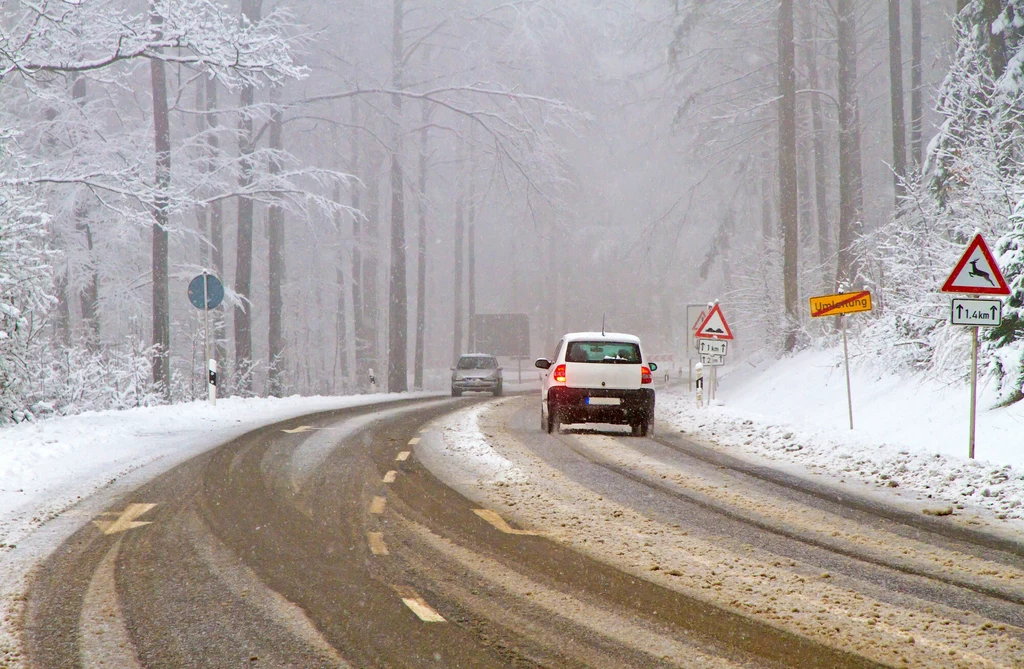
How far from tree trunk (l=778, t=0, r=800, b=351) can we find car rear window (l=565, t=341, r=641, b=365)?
12.2 m

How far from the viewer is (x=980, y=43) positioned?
17.4 metres

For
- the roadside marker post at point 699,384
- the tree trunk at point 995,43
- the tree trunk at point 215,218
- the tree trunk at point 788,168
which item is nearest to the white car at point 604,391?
the roadside marker post at point 699,384

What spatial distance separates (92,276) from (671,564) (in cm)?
2391

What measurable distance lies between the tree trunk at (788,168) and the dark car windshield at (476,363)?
1034cm

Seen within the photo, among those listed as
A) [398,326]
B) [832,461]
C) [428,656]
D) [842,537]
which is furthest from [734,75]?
[428,656]

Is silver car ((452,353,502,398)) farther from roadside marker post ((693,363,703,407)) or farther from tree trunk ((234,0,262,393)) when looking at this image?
roadside marker post ((693,363,703,407))

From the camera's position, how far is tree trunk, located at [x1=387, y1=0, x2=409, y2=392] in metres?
30.2

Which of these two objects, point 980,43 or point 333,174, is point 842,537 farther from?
point 333,174

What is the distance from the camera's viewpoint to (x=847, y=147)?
2483cm

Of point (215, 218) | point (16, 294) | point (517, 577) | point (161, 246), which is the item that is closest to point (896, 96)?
point (161, 246)

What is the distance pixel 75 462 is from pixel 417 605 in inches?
280

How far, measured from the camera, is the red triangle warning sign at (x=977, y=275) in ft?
32.6

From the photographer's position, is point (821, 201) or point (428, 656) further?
point (821, 201)

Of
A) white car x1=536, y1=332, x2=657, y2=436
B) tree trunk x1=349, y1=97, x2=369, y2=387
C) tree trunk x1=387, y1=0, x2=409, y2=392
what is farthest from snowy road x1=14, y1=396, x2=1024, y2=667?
tree trunk x1=349, y1=97, x2=369, y2=387
